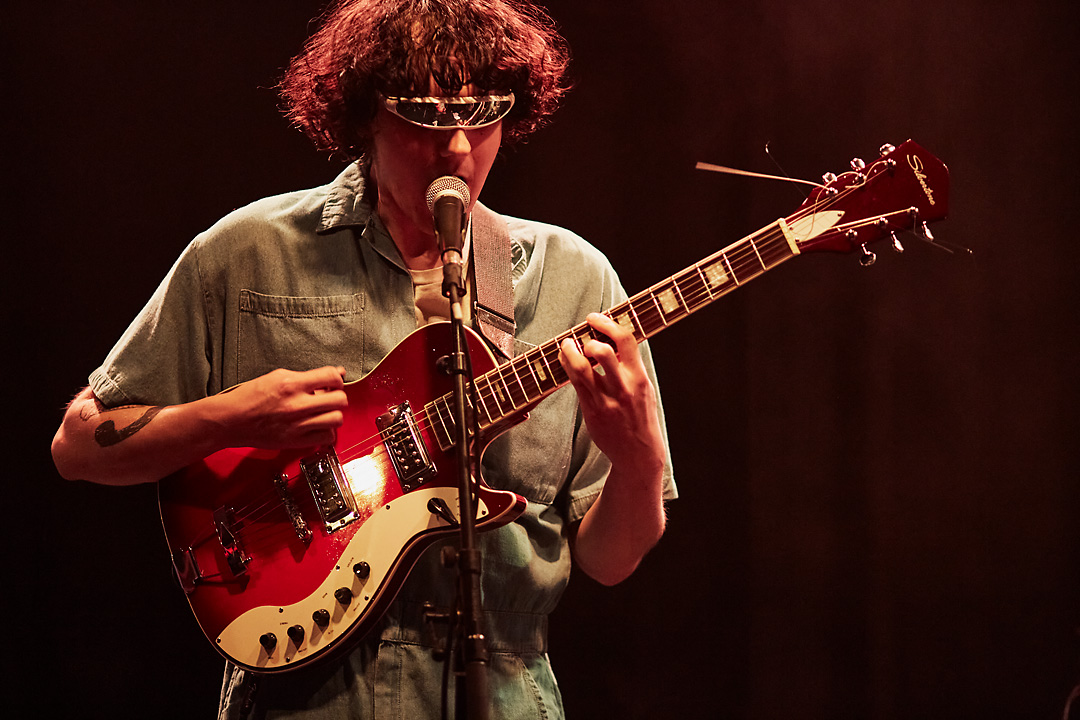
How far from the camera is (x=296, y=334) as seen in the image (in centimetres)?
171

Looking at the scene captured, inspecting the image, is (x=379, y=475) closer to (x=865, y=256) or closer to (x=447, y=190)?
(x=447, y=190)

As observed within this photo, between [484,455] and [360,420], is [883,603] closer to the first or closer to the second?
[484,455]

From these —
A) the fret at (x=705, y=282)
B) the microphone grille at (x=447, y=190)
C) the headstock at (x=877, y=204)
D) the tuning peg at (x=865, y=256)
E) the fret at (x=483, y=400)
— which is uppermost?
the microphone grille at (x=447, y=190)

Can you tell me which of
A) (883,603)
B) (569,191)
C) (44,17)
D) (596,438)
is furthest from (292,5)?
(883,603)

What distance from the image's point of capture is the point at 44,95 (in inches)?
100

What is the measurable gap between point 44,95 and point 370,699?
1965 millimetres

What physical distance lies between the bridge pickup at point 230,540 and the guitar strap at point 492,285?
56 centimetres

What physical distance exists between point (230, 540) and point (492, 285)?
26.2 inches

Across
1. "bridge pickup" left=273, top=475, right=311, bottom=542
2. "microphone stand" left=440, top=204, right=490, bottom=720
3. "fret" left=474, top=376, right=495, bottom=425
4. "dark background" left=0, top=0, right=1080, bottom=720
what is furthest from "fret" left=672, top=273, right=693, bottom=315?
"dark background" left=0, top=0, right=1080, bottom=720

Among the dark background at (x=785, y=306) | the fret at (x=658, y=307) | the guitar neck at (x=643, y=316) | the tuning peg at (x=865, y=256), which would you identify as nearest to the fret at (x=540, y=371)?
the guitar neck at (x=643, y=316)

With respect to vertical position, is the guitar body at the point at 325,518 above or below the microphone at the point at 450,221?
below

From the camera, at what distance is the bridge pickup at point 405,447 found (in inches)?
63.2

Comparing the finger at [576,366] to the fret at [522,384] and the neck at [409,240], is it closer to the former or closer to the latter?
the fret at [522,384]

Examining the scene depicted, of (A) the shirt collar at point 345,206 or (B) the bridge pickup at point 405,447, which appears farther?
(A) the shirt collar at point 345,206
